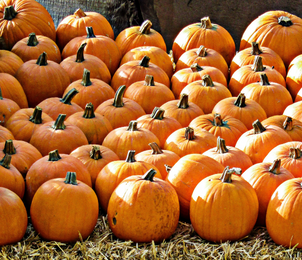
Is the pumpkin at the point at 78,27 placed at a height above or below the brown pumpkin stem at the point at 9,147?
above

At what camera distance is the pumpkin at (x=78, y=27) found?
19.7ft

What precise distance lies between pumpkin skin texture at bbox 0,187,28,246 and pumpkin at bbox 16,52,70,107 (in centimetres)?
205

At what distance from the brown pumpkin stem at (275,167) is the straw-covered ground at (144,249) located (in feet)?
1.54

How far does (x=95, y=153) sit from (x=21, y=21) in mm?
2863

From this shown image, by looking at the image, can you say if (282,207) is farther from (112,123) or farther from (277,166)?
(112,123)

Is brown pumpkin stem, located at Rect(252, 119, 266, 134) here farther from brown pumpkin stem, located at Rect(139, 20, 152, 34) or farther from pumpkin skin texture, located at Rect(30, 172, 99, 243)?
brown pumpkin stem, located at Rect(139, 20, 152, 34)

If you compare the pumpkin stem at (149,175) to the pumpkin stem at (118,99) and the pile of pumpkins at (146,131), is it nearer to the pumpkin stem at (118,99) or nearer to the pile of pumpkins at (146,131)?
the pile of pumpkins at (146,131)

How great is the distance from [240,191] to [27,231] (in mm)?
1386

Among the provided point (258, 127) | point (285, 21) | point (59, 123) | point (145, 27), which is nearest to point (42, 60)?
point (59, 123)

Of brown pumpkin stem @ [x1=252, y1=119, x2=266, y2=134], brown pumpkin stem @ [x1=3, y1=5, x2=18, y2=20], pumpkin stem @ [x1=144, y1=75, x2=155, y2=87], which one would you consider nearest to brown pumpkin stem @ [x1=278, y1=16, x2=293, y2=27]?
pumpkin stem @ [x1=144, y1=75, x2=155, y2=87]

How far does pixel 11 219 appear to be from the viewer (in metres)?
2.87

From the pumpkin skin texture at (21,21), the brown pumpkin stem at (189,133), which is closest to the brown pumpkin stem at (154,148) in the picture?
the brown pumpkin stem at (189,133)

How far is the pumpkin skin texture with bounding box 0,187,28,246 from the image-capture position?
9.33 ft

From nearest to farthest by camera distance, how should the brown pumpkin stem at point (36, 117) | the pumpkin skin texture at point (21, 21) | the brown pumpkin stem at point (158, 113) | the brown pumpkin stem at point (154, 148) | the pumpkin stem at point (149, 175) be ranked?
the pumpkin stem at point (149, 175) → the brown pumpkin stem at point (154, 148) → the brown pumpkin stem at point (36, 117) → the brown pumpkin stem at point (158, 113) → the pumpkin skin texture at point (21, 21)
